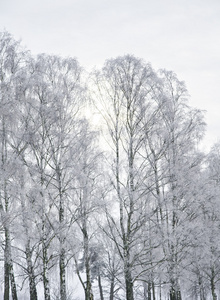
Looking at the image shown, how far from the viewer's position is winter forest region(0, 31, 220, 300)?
12.2 meters

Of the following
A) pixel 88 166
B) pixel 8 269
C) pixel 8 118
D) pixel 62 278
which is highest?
pixel 8 118

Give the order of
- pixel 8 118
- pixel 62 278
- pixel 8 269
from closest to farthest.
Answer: pixel 8 118 → pixel 62 278 → pixel 8 269

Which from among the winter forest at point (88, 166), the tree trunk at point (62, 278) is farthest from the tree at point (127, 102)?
the tree trunk at point (62, 278)

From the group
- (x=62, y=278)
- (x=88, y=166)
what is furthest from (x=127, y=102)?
(x=62, y=278)

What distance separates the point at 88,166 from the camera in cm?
1449

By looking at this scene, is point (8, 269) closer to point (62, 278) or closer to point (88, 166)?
point (62, 278)

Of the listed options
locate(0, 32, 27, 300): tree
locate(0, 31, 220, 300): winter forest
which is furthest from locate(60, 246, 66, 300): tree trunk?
locate(0, 32, 27, 300): tree

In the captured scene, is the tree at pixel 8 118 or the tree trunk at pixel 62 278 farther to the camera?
the tree trunk at pixel 62 278

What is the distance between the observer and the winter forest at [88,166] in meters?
12.2

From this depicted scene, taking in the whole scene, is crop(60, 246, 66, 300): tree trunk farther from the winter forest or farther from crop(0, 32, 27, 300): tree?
crop(0, 32, 27, 300): tree

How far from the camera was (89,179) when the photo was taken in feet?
46.1

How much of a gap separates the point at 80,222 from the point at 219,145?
12.5 m

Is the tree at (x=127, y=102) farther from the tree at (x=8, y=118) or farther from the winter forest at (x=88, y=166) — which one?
the tree at (x=8, y=118)

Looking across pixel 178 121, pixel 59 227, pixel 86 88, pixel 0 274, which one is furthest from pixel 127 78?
pixel 0 274
